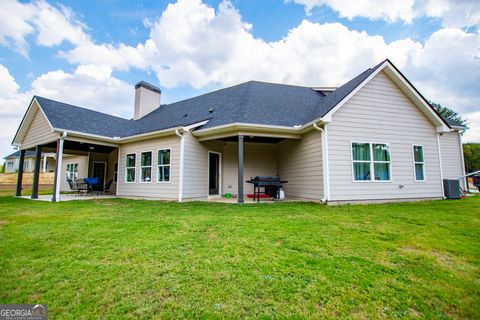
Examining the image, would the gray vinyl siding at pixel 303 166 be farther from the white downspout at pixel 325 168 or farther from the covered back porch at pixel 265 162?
the white downspout at pixel 325 168

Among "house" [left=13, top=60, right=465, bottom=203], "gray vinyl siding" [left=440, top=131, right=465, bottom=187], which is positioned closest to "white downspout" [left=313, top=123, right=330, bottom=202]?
"house" [left=13, top=60, right=465, bottom=203]

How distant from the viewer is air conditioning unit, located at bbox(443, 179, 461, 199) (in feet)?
27.1

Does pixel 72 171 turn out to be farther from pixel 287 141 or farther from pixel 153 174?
pixel 287 141

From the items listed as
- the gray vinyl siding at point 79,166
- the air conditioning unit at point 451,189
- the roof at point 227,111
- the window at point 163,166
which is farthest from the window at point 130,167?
the air conditioning unit at point 451,189

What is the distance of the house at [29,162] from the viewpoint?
24062 millimetres

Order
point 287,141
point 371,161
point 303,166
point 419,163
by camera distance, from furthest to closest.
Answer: point 287,141
point 303,166
point 419,163
point 371,161

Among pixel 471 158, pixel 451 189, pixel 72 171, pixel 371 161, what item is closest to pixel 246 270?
pixel 371 161

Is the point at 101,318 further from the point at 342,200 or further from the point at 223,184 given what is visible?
the point at 223,184

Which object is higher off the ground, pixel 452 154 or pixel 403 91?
pixel 403 91

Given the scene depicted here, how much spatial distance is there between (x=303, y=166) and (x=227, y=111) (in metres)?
4.02

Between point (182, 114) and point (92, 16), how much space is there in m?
5.95

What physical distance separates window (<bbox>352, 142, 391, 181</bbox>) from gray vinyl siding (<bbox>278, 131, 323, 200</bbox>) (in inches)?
47.4

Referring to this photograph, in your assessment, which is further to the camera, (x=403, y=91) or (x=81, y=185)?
(x=81, y=185)

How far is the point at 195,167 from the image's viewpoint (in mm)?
9227
